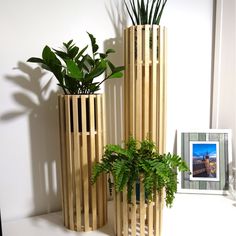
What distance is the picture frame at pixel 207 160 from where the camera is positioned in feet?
4.70

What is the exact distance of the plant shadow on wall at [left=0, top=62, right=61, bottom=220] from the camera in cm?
116

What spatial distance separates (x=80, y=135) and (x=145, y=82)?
1.32ft

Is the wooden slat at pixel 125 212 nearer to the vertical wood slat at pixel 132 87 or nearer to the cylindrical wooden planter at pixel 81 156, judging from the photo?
the cylindrical wooden planter at pixel 81 156

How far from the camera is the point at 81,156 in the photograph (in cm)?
105

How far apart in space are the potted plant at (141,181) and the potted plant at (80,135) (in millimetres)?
82

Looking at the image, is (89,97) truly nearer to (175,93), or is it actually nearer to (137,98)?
(137,98)

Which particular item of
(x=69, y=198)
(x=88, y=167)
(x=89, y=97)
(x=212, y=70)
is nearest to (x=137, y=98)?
(x=89, y=97)

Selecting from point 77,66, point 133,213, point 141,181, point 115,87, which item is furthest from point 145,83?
point 133,213

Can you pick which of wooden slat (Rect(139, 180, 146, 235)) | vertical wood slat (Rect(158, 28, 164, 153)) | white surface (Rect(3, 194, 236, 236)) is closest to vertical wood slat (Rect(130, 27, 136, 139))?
vertical wood slat (Rect(158, 28, 164, 153))

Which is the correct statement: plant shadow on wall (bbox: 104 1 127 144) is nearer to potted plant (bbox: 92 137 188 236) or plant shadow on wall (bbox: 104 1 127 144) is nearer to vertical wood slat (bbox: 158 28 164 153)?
vertical wood slat (bbox: 158 28 164 153)

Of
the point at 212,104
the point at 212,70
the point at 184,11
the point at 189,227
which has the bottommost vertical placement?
the point at 189,227

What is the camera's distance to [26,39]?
45.1 inches

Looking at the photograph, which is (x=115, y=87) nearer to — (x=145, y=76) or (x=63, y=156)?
(x=145, y=76)

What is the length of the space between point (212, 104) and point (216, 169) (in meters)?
0.41
